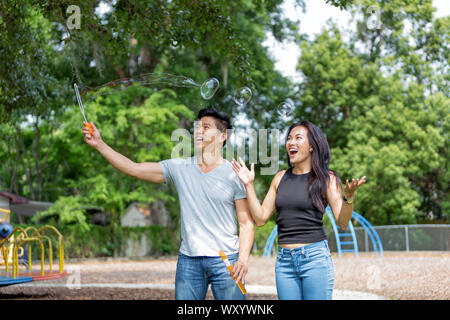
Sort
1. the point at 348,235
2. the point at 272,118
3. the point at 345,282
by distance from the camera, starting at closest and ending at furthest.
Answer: the point at 345,282
the point at 272,118
the point at 348,235

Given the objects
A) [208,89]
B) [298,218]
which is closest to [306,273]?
[298,218]

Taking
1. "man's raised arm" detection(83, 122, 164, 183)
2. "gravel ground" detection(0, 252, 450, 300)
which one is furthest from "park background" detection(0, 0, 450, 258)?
"man's raised arm" detection(83, 122, 164, 183)

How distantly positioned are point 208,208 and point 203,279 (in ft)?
1.28

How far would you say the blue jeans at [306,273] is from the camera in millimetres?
3207

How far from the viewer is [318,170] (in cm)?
339

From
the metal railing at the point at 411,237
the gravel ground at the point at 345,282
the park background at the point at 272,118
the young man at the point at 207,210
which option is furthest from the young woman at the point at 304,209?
the metal railing at the point at 411,237

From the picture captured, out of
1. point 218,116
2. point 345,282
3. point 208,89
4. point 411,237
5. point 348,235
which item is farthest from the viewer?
point 411,237

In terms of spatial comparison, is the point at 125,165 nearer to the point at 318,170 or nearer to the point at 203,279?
the point at 203,279

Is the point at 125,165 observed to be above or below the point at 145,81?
below

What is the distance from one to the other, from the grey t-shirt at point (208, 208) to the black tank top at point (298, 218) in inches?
9.5

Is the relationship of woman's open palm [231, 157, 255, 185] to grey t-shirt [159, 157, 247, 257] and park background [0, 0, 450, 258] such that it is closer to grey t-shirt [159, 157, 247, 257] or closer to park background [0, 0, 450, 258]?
grey t-shirt [159, 157, 247, 257]

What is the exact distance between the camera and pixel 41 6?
662 cm
